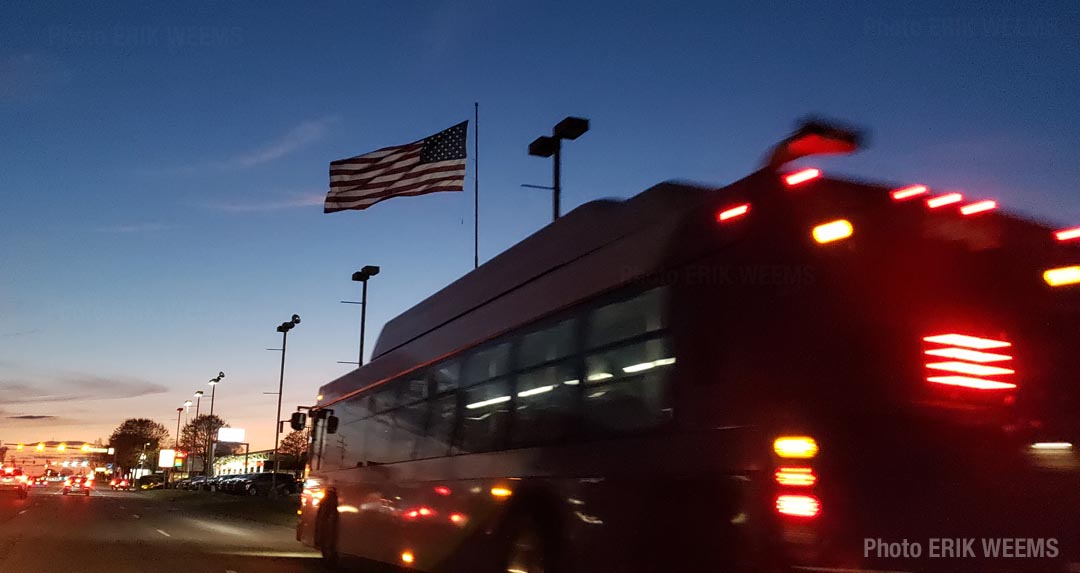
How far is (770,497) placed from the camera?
505 cm

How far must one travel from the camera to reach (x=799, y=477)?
498 cm

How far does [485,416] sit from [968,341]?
15.4 feet

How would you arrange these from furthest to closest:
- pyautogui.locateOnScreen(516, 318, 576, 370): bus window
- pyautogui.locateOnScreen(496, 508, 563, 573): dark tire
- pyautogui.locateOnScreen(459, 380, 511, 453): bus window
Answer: pyautogui.locateOnScreen(459, 380, 511, 453): bus window
pyautogui.locateOnScreen(516, 318, 576, 370): bus window
pyautogui.locateOnScreen(496, 508, 563, 573): dark tire

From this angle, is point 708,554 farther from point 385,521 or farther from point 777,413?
point 385,521

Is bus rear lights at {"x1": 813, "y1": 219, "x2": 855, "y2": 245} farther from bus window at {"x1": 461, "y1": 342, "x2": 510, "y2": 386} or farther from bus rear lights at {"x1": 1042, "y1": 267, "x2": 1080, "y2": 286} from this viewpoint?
bus window at {"x1": 461, "y1": 342, "x2": 510, "y2": 386}

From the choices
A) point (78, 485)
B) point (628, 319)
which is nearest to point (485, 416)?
point (628, 319)

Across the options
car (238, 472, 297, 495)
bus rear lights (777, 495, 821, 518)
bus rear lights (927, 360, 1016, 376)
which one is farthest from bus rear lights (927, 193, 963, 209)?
car (238, 472, 297, 495)

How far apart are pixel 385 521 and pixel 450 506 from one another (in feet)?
8.42

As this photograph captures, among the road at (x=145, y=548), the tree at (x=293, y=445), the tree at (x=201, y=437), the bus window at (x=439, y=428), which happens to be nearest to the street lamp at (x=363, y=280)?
the road at (x=145, y=548)

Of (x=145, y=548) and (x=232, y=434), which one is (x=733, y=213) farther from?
(x=232, y=434)

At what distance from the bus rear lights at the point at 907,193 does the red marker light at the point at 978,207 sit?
32cm

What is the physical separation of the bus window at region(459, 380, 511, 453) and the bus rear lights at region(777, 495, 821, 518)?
385cm

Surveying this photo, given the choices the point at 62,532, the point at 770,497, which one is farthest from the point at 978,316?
the point at 62,532

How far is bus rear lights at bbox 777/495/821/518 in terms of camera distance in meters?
4.96
